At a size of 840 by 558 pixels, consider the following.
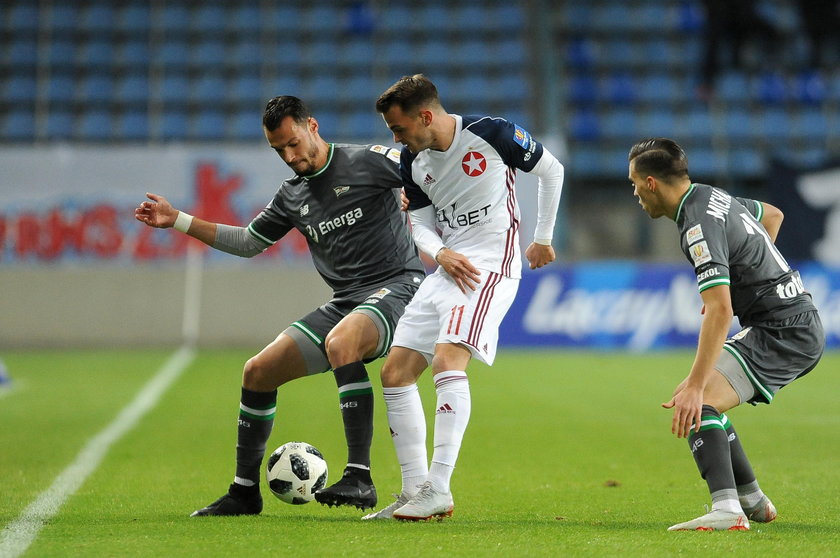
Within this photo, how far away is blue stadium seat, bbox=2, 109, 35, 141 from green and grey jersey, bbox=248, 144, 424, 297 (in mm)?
15178

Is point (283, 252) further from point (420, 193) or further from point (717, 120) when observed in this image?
point (420, 193)

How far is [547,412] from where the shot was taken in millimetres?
9383

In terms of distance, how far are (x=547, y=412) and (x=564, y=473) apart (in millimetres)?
3139

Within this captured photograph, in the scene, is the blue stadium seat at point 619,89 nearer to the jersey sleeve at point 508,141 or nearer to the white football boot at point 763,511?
the jersey sleeve at point 508,141

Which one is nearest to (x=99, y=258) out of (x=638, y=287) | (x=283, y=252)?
(x=283, y=252)

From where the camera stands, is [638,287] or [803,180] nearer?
[638,287]

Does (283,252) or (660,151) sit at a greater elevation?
(660,151)

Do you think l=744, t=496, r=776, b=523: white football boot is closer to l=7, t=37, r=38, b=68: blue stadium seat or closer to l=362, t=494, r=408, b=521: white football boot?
l=362, t=494, r=408, b=521: white football boot

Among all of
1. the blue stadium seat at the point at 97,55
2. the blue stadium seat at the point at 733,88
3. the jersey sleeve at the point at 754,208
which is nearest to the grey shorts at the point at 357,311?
the jersey sleeve at the point at 754,208

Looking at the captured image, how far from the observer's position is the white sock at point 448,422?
4664 millimetres

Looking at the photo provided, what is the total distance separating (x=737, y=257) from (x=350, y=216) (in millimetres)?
1823

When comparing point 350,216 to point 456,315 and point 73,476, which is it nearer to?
point 456,315

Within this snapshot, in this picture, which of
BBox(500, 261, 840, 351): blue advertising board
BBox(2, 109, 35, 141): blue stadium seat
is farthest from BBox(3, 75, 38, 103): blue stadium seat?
BBox(500, 261, 840, 351): blue advertising board

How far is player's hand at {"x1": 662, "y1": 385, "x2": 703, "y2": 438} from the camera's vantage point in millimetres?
4266
